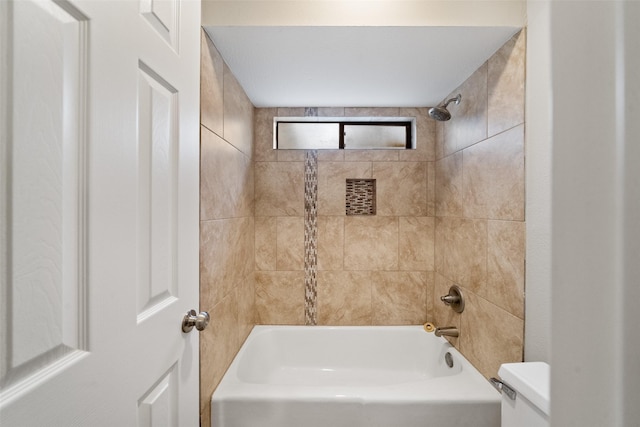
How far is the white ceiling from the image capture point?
3.97 ft

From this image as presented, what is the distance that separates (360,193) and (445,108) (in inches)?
29.2

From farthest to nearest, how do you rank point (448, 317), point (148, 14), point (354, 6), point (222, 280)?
point (448, 317)
point (222, 280)
point (354, 6)
point (148, 14)

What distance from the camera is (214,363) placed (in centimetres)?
129

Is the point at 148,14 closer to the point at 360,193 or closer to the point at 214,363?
the point at 214,363

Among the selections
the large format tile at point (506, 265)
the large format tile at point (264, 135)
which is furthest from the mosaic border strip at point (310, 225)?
the large format tile at point (506, 265)

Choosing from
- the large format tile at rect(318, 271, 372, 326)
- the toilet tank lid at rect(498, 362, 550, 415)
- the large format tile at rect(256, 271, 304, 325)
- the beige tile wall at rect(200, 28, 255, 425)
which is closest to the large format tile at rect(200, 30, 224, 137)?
the beige tile wall at rect(200, 28, 255, 425)

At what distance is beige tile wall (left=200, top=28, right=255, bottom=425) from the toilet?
1059mm

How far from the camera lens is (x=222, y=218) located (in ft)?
4.59

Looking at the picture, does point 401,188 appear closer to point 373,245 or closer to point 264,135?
point 373,245

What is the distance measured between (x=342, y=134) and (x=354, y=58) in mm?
840

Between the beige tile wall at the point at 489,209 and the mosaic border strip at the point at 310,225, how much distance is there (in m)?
0.85

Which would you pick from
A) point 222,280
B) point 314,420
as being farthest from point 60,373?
point 314,420

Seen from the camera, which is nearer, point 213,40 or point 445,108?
point 213,40

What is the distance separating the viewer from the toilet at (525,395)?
0.83 metres
